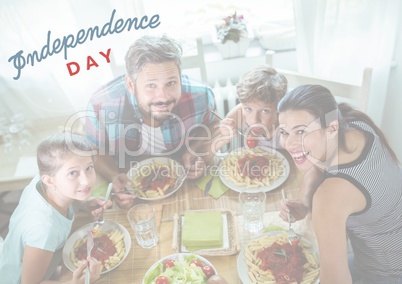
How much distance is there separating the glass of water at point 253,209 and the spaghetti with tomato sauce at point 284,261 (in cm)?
10

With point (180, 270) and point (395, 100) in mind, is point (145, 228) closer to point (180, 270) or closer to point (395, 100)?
point (180, 270)

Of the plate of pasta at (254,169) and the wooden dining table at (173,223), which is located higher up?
the plate of pasta at (254,169)

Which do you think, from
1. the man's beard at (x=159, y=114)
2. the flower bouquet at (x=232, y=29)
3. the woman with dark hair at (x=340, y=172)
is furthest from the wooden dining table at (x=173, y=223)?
the flower bouquet at (x=232, y=29)

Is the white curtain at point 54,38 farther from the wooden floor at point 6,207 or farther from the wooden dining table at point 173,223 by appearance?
the wooden dining table at point 173,223

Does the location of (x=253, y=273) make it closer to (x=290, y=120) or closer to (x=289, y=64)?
(x=290, y=120)

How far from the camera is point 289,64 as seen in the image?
1439mm

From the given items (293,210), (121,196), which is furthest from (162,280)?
(293,210)

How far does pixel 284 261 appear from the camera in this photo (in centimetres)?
119

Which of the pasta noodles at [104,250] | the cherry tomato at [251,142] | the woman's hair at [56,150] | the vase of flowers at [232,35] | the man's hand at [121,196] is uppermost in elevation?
the vase of flowers at [232,35]

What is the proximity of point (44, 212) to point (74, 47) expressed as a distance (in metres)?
0.48

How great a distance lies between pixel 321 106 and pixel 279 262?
454 mm

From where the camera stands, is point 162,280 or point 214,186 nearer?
point 162,280

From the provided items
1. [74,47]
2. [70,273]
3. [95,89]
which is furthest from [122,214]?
[74,47]

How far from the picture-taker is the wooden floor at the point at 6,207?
125cm
